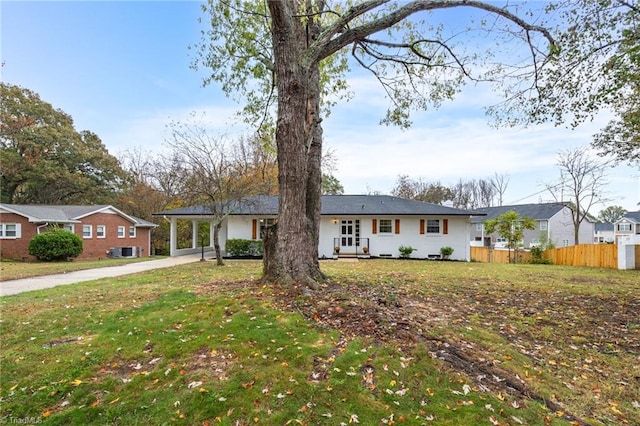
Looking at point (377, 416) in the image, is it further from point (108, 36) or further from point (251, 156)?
point (251, 156)

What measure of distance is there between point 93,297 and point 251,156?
817 inches

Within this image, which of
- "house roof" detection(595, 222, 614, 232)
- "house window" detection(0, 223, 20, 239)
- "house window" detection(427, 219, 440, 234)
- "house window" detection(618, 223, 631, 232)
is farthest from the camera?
"house roof" detection(595, 222, 614, 232)

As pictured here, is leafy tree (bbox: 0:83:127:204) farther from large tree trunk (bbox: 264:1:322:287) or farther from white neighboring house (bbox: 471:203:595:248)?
white neighboring house (bbox: 471:203:595:248)

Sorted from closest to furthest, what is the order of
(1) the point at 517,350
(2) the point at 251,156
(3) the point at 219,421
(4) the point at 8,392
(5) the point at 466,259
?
(3) the point at 219,421, (4) the point at 8,392, (1) the point at 517,350, (5) the point at 466,259, (2) the point at 251,156

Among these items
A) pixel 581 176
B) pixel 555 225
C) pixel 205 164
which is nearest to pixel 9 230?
pixel 205 164

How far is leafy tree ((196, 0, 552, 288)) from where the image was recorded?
6062 millimetres

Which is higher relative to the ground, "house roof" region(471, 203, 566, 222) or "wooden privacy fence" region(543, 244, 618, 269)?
"house roof" region(471, 203, 566, 222)

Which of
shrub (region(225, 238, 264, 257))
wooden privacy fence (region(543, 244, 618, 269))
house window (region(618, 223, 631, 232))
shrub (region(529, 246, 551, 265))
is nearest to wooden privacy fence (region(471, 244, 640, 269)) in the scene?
wooden privacy fence (region(543, 244, 618, 269))

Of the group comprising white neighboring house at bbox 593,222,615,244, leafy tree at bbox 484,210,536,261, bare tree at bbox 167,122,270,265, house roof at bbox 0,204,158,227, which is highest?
bare tree at bbox 167,122,270,265

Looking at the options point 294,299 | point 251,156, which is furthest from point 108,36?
point 251,156

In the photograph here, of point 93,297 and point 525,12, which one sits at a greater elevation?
point 525,12

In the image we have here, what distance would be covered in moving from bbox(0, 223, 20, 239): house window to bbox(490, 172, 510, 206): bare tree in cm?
4988

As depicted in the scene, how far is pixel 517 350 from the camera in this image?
395 centimetres

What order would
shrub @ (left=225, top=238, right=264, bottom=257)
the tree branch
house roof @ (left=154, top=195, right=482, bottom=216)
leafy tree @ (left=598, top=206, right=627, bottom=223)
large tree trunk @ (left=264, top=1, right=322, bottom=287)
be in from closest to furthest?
large tree trunk @ (left=264, top=1, right=322, bottom=287) → the tree branch → shrub @ (left=225, top=238, right=264, bottom=257) → house roof @ (left=154, top=195, right=482, bottom=216) → leafy tree @ (left=598, top=206, right=627, bottom=223)
